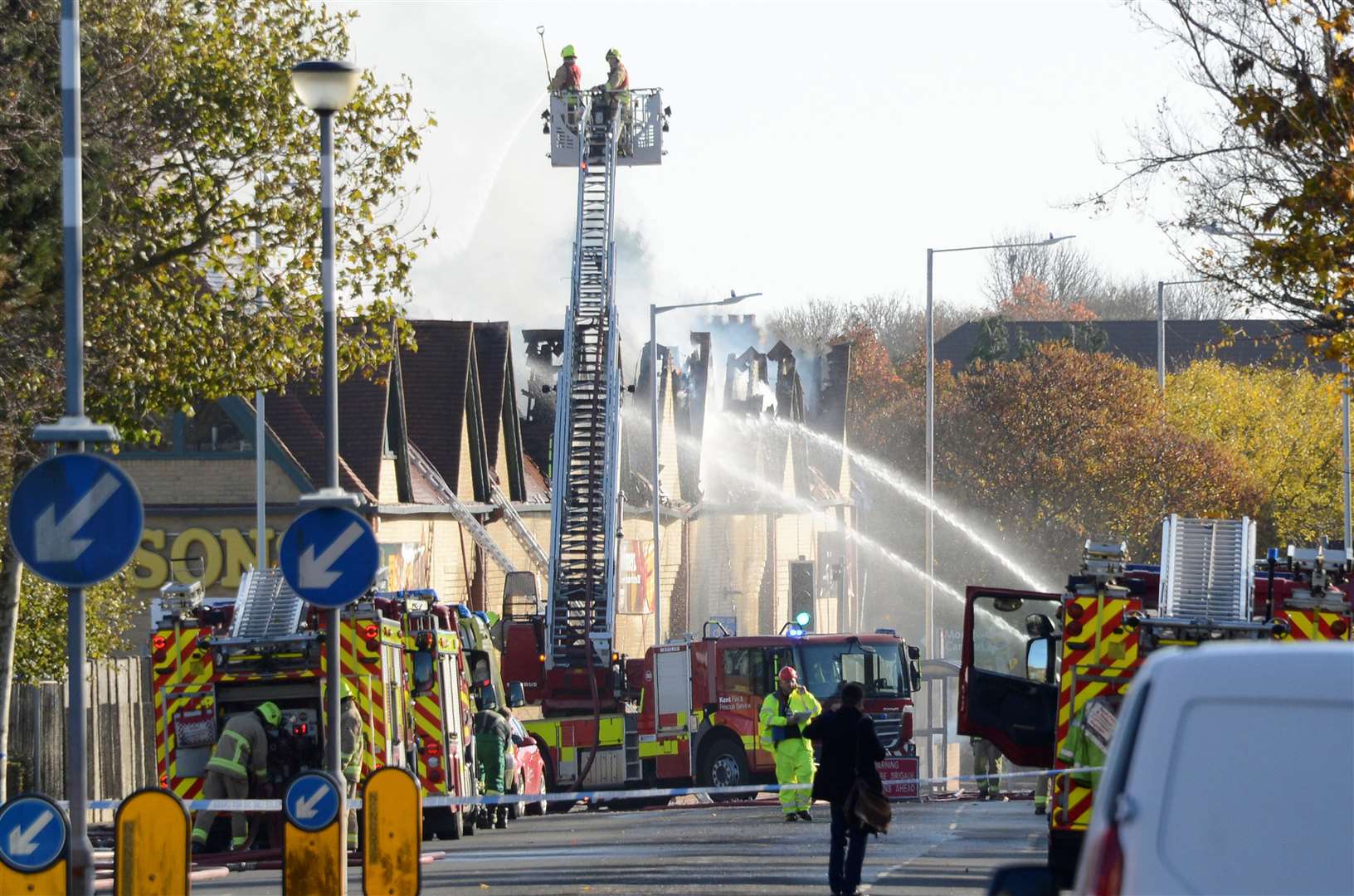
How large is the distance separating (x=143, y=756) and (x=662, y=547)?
1165 inches

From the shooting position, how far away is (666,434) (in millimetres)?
57062

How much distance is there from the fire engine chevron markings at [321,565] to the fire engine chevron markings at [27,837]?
2.60 metres

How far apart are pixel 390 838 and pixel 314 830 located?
1.50 ft

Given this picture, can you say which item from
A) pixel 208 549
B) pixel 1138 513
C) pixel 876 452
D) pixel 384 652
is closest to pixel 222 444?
pixel 208 549

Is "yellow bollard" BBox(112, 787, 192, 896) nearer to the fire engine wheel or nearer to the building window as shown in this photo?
the fire engine wheel

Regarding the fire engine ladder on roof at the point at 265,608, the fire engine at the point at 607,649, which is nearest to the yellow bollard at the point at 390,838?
the fire engine ladder on roof at the point at 265,608

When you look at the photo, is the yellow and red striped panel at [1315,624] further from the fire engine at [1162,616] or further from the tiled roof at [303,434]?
the tiled roof at [303,434]

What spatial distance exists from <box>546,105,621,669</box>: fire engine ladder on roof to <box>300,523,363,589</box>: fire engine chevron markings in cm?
2108

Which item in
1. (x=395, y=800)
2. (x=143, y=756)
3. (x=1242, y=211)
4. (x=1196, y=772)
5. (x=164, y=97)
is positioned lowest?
(x=143, y=756)

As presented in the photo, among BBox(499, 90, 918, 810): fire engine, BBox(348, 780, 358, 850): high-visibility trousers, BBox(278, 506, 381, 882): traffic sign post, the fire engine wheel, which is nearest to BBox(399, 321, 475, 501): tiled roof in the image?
BBox(499, 90, 918, 810): fire engine

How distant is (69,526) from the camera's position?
9.41m

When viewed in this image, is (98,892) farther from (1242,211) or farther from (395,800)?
(1242,211)

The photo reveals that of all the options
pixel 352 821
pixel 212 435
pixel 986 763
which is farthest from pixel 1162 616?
pixel 212 435

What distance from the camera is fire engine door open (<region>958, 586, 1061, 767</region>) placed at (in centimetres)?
1725
